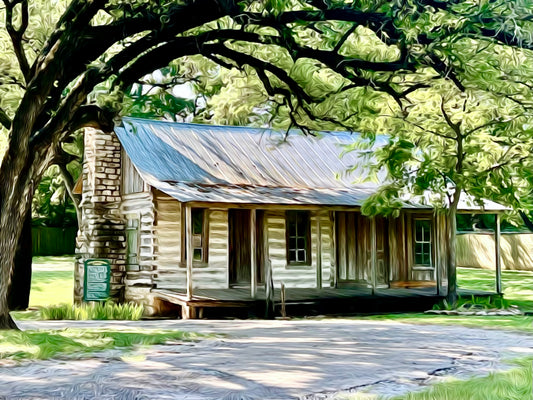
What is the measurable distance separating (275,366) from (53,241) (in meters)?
43.5

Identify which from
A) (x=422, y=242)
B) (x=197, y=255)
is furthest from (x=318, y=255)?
(x=422, y=242)

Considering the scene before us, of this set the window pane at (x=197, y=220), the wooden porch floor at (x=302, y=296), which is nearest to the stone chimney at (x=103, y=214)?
the window pane at (x=197, y=220)

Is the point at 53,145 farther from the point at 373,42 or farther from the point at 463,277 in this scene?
the point at 463,277

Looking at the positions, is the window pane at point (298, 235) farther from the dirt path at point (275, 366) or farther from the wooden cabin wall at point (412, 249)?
the dirt path at point (275, 366)

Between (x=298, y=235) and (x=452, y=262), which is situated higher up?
(x=298, y=235)

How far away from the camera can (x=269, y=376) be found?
886 centimetres

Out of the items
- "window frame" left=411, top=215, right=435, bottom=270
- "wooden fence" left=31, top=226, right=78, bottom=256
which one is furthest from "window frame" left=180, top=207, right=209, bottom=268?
"wooden fence" left=31, top=226, right=78, bottom=256

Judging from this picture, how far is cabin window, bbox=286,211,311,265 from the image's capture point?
76.0ft

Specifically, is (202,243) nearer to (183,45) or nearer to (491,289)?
(183,45)

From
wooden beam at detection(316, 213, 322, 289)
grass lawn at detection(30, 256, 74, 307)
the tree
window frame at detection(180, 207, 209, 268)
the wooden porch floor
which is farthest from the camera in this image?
grass lawn at detection(30, 256, 74, 307)

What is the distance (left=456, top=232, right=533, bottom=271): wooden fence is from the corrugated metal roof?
53.5ft

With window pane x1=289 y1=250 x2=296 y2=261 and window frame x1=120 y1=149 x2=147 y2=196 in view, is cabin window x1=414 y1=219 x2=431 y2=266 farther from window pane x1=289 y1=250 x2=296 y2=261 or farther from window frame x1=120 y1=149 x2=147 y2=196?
window frame x1=120 y1=149 x2=147 y2=196

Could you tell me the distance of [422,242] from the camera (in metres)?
24.8

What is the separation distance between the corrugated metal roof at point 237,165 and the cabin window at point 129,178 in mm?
770
